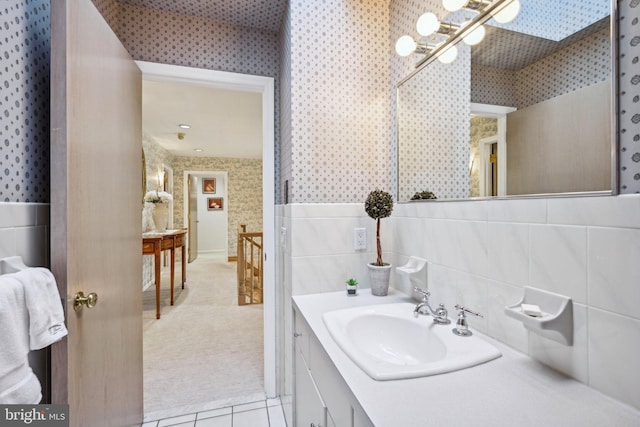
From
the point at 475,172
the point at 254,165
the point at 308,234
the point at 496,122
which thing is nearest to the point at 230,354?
the point at 308,234

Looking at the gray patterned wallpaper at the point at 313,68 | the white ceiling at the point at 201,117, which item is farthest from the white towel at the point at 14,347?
the white ceiling at the point at 201,117

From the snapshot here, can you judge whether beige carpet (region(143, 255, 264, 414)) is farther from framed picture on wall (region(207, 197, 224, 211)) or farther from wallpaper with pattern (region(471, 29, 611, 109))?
framed picture on wall (region(207, 197, 224, 211))

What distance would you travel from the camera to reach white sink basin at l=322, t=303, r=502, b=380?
732 millimetres

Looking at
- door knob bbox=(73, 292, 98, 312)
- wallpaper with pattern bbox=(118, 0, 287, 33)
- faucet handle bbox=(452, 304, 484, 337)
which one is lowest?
faucet handle bbox=(452, 304, 484, 337)

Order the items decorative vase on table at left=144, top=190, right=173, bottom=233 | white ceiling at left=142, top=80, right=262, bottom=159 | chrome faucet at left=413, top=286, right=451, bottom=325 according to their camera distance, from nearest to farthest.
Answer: chrome faucet at left=413, top=286, right=451, bottom=325 < white ceiling at left=142, top=80, right=262, bottom=159 < decorative vase on table at left=144, top=190, right=173, bottom=233

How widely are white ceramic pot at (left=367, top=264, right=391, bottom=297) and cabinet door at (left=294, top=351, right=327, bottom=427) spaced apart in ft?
1.53

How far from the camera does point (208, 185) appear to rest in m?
7.76

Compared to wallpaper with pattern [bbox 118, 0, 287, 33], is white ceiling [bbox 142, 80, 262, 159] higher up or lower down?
higher up

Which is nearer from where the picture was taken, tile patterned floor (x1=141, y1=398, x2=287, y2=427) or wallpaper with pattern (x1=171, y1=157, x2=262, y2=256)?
tile patterned floor (x1=141, y1=398, x2=287, y2=427)

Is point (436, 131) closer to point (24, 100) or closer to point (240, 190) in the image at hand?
point (24, 100)

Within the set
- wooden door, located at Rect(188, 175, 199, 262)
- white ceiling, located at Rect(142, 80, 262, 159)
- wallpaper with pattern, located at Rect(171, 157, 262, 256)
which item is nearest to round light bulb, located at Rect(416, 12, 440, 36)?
white ceiling, located at Rect(142, 80, 262, 159)

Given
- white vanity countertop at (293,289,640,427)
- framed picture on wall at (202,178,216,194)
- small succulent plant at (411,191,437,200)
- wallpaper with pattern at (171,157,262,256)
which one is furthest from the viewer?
framed picture on wall at (202,178,216,194)

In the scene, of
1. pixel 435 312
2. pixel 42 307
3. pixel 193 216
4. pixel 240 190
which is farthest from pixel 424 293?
pixel 193 216

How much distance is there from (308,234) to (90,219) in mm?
881
